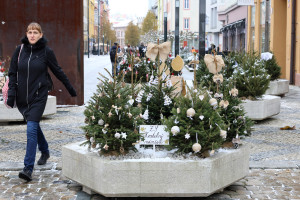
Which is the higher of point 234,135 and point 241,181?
point 234,135

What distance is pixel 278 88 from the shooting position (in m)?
15.5

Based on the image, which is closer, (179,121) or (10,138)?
(179,121)

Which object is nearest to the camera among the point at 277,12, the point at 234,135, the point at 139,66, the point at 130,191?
the point at 130,191

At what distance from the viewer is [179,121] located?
16.2ft

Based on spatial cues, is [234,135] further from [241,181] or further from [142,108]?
[142,108]

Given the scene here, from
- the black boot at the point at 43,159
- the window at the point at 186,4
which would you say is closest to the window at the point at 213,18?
the window at the point at 186,4

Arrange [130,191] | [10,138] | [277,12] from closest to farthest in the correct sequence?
[130,191] < [10,138] < [277,12]

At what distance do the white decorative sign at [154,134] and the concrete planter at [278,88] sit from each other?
35.3 ft

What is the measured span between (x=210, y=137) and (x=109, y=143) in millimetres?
907

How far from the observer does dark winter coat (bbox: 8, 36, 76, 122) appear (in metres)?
5.91

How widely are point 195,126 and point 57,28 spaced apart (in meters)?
9.00

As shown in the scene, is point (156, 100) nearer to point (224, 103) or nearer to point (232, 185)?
point (224, 103)

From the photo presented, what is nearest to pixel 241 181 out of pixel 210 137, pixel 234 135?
pixel 234 135

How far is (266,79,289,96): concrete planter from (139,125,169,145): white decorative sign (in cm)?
1076
